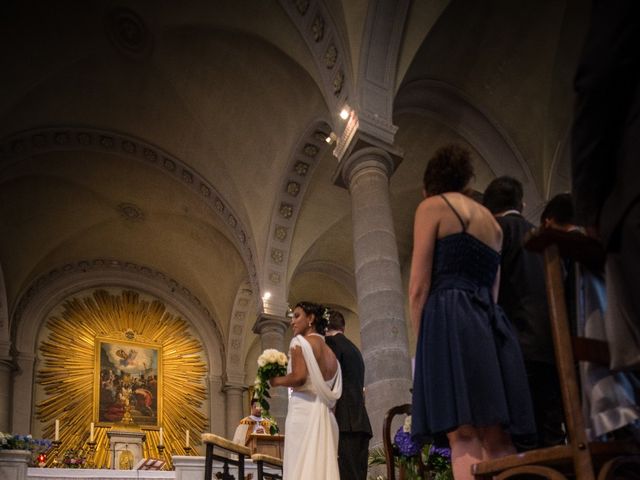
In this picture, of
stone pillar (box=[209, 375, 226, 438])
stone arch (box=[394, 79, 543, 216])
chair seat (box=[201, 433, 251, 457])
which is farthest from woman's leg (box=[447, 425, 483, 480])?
stone pillar (box=[209, 375, 226, 438])

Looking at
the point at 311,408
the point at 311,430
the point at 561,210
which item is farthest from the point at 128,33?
the point at 561,210

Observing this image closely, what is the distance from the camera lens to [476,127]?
417 inches

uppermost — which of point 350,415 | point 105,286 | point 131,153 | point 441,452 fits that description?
point 131,153

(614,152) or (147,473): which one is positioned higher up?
(614,152)

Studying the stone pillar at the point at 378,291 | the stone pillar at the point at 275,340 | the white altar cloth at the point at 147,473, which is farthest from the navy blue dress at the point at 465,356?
the stone pillar at the point at 275,340

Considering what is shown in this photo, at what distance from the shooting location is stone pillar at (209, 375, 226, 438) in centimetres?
1603

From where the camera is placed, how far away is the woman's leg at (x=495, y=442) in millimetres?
2014

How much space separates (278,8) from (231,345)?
9330 millimetres

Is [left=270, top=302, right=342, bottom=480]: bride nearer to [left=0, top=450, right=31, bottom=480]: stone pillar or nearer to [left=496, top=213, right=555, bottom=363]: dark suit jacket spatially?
[left=496, top=213, right=555, bottom=363]: dark suit jacket

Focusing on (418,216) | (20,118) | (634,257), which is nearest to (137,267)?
(20,118)

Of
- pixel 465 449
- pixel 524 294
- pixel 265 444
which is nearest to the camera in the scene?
pixel 465 449

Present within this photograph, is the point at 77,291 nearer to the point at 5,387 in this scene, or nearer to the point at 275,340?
the point at 5,387

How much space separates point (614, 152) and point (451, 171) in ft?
3.31

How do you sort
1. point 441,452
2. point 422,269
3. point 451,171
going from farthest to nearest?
point 441,452 < point 451,171 < point 422,269
